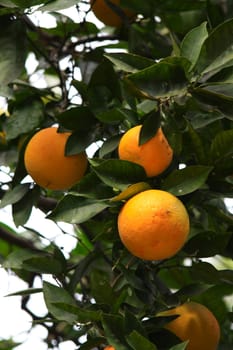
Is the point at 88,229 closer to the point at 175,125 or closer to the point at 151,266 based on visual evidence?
the point at 151,266

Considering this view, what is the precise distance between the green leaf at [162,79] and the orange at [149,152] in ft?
0.29

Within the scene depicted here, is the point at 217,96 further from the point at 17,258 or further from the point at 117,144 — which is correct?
the point at 17,258

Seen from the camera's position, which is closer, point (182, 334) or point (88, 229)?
point (182, 334)

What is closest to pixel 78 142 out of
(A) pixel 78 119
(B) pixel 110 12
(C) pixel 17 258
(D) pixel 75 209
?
(A) pixel 78 119

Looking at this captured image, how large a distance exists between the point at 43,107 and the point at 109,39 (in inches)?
15.1

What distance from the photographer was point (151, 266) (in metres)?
1.65

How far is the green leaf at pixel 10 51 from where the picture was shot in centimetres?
167

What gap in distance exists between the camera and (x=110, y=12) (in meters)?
1.92

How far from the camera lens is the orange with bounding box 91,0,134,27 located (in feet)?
6.09

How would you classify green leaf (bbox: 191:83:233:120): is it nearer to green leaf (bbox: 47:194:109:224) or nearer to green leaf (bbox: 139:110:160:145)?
green leaf (bbox: 139:110:160:145)

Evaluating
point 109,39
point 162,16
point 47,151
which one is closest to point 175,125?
point 47,151

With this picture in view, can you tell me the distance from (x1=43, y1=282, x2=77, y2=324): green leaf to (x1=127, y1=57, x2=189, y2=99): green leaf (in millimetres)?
373

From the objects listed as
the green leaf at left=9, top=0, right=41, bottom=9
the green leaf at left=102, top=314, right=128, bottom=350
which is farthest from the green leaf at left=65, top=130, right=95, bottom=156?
the green leaf at left=102, top=314, right=128, bottom=350

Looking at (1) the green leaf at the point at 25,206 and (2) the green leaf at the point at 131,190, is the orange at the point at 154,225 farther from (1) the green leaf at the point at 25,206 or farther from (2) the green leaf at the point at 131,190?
(1) the green leaf at the point at 25,206
